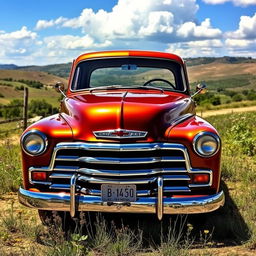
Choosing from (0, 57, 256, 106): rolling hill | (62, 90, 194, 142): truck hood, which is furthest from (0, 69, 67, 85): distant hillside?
(62, 90, 194, 142): truck hood

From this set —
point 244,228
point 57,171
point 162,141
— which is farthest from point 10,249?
point 244,228

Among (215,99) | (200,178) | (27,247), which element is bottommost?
(215,99)

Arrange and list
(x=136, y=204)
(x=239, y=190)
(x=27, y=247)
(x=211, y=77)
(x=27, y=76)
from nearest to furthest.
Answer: (x=136, y=204)
(x=27, y=247)
(x=239, y=190)
(x=211, y=77)
(x=27, y=76)

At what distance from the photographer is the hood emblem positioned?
348cm

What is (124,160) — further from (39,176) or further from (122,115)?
(39,176)

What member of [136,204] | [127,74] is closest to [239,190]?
[127,74]

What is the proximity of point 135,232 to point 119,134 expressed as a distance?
119 cm

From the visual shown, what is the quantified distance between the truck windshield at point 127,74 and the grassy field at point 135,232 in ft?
5.62

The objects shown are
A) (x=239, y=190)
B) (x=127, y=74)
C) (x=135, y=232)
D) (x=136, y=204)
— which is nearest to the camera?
(x=136, y=204)

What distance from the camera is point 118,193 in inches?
135

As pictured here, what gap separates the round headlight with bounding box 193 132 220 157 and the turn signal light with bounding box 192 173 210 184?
0.19 m

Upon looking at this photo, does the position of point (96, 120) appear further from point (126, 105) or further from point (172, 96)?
point (172, 96)

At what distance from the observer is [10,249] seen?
3.47m

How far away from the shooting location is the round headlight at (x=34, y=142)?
11.7ft
